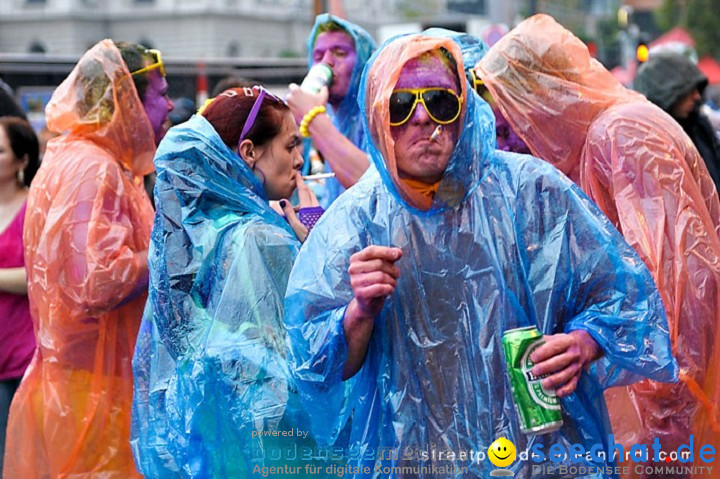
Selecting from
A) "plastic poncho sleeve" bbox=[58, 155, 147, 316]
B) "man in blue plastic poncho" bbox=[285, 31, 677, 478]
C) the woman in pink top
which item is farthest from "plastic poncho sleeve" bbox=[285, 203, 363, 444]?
the woman in pink top

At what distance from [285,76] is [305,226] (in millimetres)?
8755

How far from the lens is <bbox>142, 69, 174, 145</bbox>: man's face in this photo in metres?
4.59

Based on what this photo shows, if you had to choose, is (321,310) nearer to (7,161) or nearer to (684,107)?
(7,161)

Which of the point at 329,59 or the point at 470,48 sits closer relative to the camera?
the point at 470,48

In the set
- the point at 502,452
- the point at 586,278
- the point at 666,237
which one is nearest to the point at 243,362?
the point at 502,452

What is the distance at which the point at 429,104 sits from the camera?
2645 millimetres

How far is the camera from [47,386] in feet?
14.2

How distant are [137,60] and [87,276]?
37.2 inches

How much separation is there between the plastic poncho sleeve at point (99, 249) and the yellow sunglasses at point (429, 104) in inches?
67.7

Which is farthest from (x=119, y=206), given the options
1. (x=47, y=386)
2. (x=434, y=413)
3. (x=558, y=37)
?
(x=434, y=413)

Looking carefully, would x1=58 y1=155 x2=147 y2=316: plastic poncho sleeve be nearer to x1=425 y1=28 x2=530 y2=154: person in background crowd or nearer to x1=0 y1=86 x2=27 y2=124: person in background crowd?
x1=425 y1=28 x2=530 y2=154: person in background crowd

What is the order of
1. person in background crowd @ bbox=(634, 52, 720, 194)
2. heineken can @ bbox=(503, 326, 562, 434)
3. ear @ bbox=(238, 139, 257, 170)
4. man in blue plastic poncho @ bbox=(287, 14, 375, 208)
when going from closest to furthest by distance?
1. heineken can @ bbox=(503, 326, 562, 434)
2. ear @ bbox=(238, 139, 257, 170)
3. person in background crowd @ bbox=(634, 52, 720, 194)
4. man in blue plastic poncho @ bbox=(287, 14, 375, 208)

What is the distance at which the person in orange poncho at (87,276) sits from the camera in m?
4.15

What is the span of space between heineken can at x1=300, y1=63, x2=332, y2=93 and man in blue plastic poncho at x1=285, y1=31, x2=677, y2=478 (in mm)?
2392
